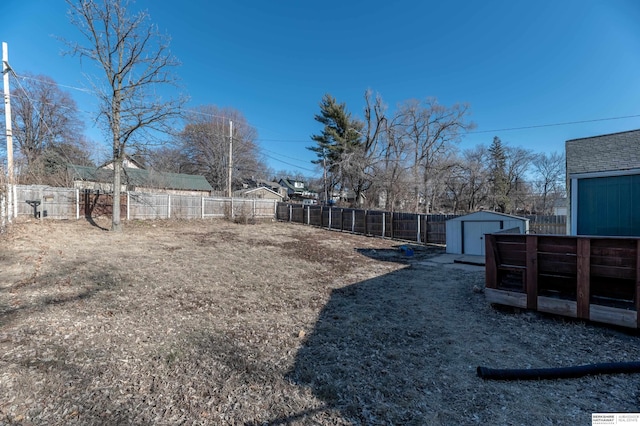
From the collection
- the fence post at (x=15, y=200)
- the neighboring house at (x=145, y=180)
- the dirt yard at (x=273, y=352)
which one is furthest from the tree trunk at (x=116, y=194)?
the neighboring house at (x=145, y=180)

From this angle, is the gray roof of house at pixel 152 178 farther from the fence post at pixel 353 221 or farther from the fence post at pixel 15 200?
the fence post at pixel 353 221

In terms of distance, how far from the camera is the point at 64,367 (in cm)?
251

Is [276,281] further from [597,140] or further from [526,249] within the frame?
[597,140]

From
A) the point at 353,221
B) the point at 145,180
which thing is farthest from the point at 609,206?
the point at 145,180

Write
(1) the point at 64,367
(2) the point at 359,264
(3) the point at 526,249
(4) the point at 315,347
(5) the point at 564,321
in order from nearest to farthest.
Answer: (1) the point at 64,367, (4) the point at 315,347, (5) the point at 564,321, (3) the point at 526,249, (2) the point at 359,264

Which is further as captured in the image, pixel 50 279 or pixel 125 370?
pixel 50 279

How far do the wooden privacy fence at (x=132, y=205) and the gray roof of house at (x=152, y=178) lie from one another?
252 inches

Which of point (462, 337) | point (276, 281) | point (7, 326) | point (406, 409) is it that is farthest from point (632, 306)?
point (7, 326)

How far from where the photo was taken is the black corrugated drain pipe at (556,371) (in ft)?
8.18

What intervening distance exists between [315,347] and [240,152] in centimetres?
3424

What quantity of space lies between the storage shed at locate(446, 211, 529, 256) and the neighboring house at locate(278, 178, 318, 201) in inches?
1421

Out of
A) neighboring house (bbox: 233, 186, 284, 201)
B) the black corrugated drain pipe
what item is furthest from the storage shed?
neighboring house (bbox: 233, 186, 284, 201)

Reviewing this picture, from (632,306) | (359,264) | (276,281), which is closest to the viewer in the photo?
(632,306)

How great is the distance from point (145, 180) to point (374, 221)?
20.9 metres
